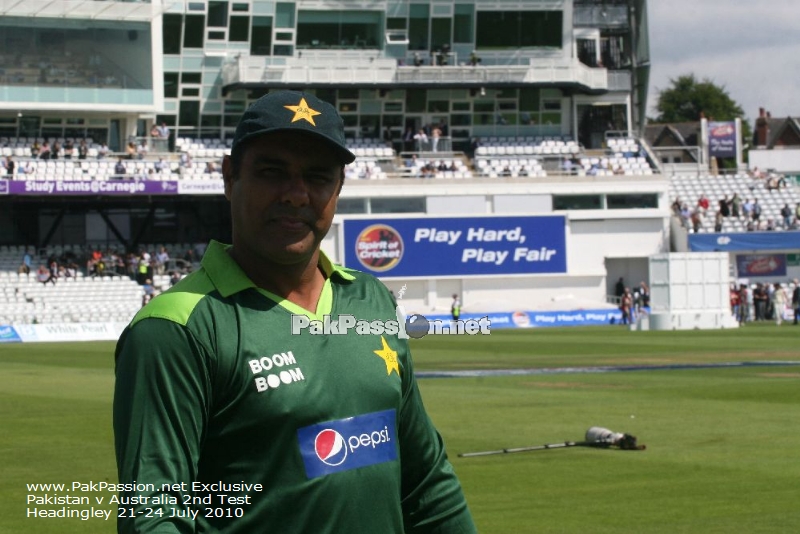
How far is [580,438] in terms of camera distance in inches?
617

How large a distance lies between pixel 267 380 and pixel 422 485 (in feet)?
2.22

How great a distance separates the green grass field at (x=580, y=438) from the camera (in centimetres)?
1091

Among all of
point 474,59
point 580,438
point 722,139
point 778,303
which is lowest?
point 580,438

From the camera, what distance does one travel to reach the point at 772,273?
201ft

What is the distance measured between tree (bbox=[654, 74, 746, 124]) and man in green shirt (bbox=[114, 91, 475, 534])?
118 meters

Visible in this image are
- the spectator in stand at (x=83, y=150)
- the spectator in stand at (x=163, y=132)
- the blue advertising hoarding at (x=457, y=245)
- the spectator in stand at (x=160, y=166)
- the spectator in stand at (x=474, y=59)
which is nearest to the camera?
the spectator in stand at (x=160, y=166)

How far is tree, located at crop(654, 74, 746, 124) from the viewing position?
395 ft

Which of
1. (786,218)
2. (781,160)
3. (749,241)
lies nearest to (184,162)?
(749,241)

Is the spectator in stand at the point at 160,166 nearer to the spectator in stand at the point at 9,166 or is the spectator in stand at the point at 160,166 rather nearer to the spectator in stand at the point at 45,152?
the spectator in stand at the point at 45,152

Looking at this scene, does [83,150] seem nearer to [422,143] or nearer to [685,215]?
[422,143]

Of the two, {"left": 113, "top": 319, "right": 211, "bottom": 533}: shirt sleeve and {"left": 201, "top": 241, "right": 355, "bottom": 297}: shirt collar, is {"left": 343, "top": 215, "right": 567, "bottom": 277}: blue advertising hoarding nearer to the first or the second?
{"left": 201, "top": 241, "right": 355, "bottom": 297}: shirt collar

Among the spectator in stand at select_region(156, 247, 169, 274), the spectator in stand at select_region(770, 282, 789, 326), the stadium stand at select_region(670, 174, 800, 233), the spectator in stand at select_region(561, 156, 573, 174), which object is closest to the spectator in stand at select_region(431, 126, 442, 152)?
the spectator in stand at select_region(561, 156, 573, 174)

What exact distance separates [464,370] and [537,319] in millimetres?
29696

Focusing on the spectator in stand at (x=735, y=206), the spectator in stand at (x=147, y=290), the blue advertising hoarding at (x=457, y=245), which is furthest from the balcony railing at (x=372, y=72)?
the spectator in stand at (x=147, y=290)
